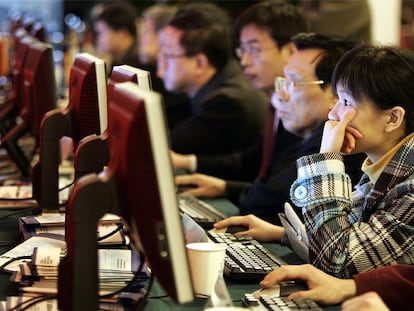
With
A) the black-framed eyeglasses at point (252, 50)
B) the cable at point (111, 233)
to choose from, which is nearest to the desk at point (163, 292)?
the cable at point (111, 233)

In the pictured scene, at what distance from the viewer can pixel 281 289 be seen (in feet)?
5.79

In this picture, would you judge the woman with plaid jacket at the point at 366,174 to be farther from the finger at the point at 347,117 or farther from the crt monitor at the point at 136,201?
the crt monitor at the point at 136,201

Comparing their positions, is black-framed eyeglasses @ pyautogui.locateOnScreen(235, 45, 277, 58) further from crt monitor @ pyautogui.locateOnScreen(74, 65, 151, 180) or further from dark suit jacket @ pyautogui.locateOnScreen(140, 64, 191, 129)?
crt monitor @ pyautogui.locateOnScreen(74, 65, 151, 180)

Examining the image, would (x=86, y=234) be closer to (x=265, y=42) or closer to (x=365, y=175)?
(x=365, y=175)

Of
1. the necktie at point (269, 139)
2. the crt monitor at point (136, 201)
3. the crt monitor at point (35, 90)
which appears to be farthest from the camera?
the necktie at point (269, 139)

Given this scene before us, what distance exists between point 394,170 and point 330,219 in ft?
0.59

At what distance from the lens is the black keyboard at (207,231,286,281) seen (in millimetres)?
1878

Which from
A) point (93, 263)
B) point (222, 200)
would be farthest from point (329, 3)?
point (93, 263)

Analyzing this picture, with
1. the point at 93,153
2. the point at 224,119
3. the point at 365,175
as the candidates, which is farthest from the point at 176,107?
the point at 93,153

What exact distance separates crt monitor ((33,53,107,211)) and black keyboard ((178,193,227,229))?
13.9 inches

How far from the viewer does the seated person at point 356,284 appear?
1719 mm

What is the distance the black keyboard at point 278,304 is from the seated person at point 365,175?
24 cm

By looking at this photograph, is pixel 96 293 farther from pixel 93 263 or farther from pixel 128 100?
pixel 128 100

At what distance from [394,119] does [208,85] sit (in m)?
1.91
